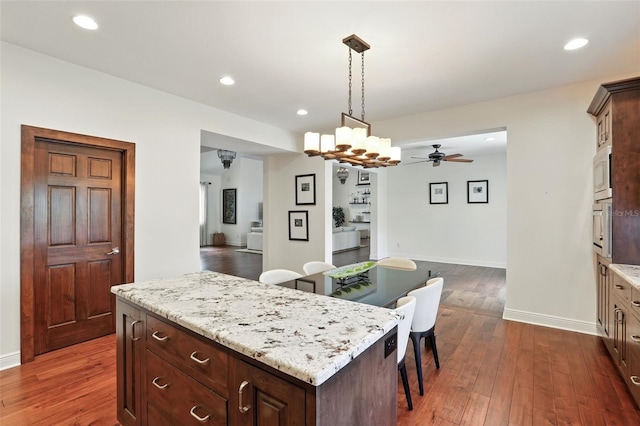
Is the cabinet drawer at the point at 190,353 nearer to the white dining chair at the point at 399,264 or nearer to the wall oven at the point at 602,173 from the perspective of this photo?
the white dining chair at the point at 399,264

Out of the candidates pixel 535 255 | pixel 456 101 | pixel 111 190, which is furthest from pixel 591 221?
pixel 111 190

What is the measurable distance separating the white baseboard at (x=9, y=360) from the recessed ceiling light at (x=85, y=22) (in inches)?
108

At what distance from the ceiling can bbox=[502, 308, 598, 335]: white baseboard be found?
103 inches

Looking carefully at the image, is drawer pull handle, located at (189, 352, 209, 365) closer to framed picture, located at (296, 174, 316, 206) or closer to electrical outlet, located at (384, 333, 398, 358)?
electrical outlet, located at (384, 333, 398, 358)

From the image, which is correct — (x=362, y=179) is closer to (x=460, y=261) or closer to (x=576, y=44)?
(x=460, y=261)

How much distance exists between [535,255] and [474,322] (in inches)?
42.3

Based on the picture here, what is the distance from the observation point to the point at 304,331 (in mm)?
1113

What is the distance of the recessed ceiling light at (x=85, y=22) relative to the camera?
2223 mm

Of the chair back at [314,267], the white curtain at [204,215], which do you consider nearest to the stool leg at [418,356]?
the chair back at [314,267]

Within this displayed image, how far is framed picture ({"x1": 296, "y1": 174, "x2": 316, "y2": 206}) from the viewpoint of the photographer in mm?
5520

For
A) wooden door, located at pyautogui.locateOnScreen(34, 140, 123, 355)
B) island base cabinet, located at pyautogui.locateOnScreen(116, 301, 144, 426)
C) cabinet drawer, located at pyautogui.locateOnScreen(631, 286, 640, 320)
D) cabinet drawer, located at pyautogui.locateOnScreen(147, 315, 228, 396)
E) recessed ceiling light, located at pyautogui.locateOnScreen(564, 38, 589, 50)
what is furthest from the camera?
wooden door, located at pyautogui.locateOnScreen(34, 140, 123, 355)

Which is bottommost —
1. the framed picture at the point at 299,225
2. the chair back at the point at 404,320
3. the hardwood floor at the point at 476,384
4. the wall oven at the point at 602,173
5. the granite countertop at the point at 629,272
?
the hardwood floor at the point at 476,384

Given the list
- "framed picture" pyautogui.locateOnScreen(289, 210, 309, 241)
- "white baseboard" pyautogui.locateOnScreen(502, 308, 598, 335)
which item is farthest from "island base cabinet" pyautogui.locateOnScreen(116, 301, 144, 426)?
"framed picture" pyautogui.locateOnScreen(289, 210, 309, 241)

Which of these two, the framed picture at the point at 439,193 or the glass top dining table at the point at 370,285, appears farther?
the framed picture at the point at 439,193
